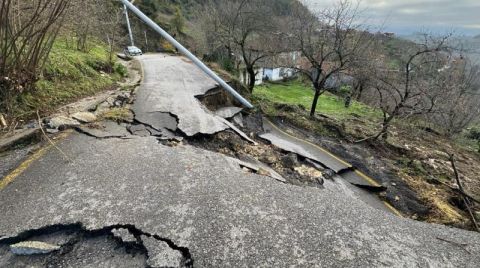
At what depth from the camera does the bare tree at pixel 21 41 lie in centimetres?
462

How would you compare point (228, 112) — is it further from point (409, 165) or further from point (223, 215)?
point (223, 215)

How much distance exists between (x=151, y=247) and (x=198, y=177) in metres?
1.39

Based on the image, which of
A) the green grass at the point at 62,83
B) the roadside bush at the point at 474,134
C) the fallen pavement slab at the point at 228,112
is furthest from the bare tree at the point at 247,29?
the roadside bush at the point at 474,134

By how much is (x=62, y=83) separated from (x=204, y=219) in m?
5.51

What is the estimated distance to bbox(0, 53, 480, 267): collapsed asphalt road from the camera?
2.82 metres

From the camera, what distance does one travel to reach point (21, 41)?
508cm

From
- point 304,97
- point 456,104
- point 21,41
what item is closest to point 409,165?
point 456,104

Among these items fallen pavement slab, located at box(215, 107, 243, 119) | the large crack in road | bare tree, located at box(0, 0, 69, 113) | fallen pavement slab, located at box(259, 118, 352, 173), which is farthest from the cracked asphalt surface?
the large crack in road

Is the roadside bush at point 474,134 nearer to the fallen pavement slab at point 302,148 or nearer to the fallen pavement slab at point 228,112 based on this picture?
the fallen pavement slab at point 302,148

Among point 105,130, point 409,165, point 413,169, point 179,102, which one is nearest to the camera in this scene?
point 105,130

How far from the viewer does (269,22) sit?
19.7m

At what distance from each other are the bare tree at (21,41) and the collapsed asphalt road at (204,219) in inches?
67.4

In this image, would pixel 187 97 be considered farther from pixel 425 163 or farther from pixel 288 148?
pixel 425 163

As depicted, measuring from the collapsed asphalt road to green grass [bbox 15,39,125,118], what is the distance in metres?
1.76
